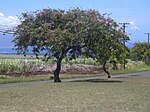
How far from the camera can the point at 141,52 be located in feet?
311

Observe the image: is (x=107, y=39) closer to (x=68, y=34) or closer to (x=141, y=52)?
(x=68, y=34)

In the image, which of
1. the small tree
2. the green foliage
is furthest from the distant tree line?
the green foliage

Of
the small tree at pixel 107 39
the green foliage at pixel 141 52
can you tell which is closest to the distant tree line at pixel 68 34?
the small tree at pixel 107 39

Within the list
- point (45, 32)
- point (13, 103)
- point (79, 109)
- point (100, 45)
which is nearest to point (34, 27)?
point (45, 32)

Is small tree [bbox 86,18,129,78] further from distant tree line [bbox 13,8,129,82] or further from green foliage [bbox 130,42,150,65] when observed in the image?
green foliage [bbox 130,42,150,65]

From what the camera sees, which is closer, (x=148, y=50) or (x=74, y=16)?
(x=74, y=16)

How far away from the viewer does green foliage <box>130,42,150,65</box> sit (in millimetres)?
94162

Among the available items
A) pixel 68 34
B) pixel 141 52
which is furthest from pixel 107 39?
pixel 141 52

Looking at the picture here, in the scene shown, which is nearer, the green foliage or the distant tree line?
the distant tree line

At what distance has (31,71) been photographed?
168 ft

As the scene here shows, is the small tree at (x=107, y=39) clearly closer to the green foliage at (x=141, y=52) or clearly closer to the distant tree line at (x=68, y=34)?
the distant tree line at (x=68, y=34)

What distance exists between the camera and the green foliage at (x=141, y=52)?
309 ft

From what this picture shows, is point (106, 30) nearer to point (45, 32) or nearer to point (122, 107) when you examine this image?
point (45, 32)

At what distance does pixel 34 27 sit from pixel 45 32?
71.2 inches
